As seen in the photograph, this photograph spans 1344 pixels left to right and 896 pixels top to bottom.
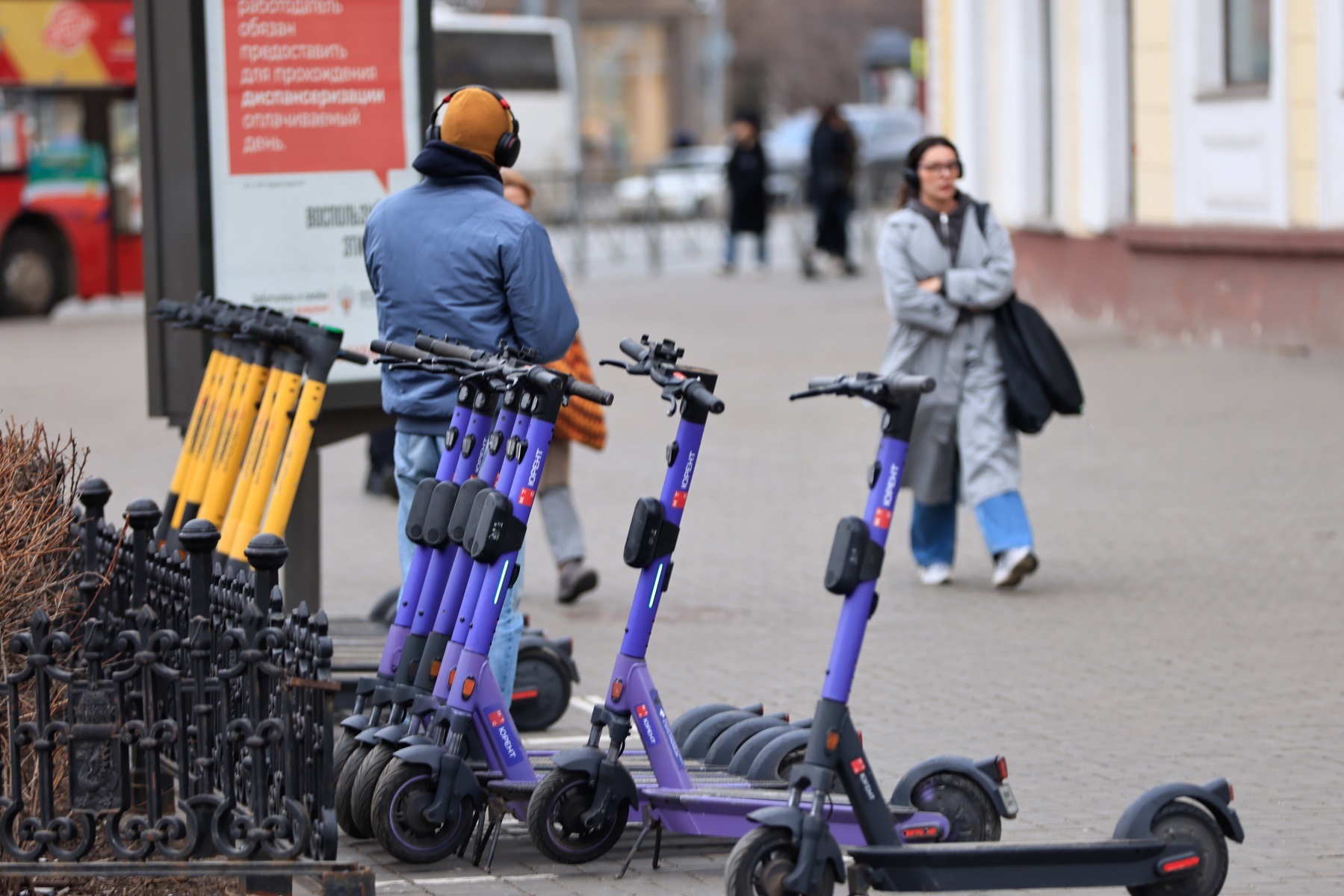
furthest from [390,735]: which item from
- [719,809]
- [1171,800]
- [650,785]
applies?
[1171,800]

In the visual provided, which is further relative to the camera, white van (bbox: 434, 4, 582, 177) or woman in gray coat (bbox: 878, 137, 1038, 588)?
white van (bbox: 434, 4, 582, 177)

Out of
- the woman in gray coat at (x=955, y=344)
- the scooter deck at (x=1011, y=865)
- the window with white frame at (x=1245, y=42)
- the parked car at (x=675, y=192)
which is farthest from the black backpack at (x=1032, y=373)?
the parked car at (x=675, y=192)

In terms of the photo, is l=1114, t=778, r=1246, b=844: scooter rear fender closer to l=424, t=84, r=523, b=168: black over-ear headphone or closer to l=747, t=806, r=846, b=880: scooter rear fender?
l=747, t=806, r=846, b=880: scooter rear fender

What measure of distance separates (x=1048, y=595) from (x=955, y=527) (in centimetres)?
52

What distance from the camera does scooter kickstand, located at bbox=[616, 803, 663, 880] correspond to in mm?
4856

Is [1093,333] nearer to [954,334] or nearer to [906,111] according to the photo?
[954,334]

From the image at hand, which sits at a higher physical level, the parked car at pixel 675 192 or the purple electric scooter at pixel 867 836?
the parked car at pixel 675 192

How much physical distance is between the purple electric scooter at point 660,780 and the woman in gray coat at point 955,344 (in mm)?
3565

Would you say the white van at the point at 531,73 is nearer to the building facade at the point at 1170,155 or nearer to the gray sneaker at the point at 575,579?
the building facade at the point at 1170,155

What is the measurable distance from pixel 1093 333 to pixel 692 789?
13302mm

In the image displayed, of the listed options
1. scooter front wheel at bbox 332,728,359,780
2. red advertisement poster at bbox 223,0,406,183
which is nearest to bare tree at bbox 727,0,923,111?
red advertisement poster at bbox 223,0,406,183

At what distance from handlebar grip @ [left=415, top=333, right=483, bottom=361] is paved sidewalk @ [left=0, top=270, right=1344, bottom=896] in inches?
46.7

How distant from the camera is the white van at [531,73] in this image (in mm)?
40281

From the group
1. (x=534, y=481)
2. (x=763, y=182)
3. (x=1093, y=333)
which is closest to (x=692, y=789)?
(x=534, y=481)
